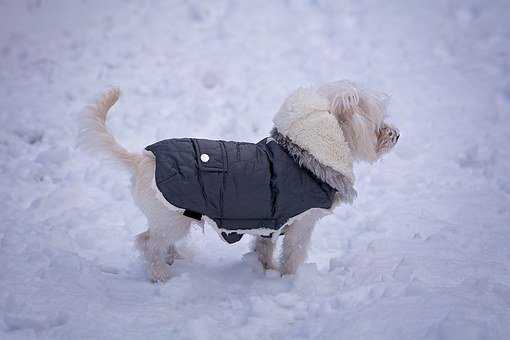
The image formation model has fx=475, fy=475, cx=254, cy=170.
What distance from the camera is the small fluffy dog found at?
2.79 meters

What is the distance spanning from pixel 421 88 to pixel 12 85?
17.0 feet

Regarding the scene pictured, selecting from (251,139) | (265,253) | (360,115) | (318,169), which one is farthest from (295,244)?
(251,139)

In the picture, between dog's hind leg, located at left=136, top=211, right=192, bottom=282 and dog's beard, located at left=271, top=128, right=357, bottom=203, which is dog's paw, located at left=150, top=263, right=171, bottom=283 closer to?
dog's hind leg, located at left=136, top=211, right=192, bottom=282

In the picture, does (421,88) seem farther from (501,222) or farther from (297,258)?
(297,258)

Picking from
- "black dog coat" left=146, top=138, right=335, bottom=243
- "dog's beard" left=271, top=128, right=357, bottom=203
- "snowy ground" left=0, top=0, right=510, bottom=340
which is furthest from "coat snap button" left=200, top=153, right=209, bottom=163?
"snowy ground" left=0, top=0, right=510, bottom=340

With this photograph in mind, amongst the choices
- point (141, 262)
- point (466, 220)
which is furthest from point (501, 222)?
point (141, 262)

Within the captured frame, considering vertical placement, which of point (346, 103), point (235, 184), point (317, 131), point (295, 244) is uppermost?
point (346, 103)

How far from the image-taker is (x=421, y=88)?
6.07 m

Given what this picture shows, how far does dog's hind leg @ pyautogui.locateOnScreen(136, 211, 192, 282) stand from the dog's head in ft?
3.79

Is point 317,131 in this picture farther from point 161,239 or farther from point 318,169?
point 161,239

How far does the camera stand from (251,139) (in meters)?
5.31

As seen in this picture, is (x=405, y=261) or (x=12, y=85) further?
(x=12, y=85)

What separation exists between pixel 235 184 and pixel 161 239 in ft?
2.18

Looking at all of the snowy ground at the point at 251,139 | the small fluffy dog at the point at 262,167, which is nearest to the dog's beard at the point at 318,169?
the small fluffy dog at the point at 262,167
